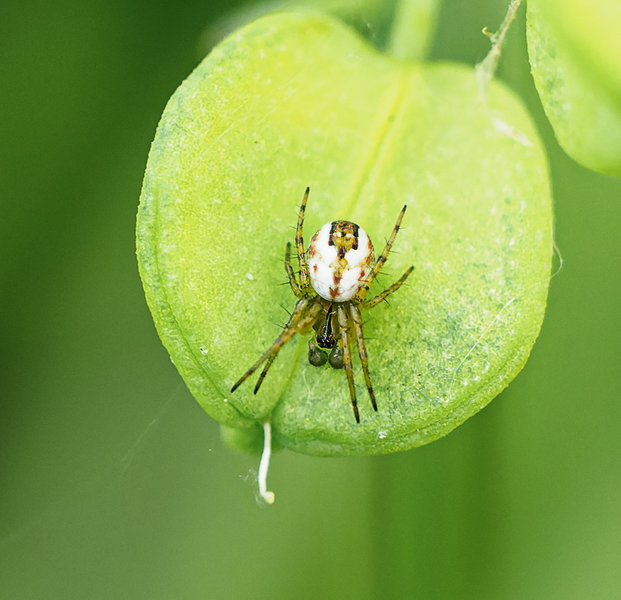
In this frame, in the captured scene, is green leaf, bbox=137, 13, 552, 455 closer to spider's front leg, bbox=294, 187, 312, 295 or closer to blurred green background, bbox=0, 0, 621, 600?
spider's front leg, bbox=294, 187, 312, 295

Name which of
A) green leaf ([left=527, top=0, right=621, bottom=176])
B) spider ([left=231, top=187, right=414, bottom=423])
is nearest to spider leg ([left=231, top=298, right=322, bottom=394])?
spider ([left=231, top=187, right=414, bottom=423])

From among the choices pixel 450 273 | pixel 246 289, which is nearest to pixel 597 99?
pixel 450 273

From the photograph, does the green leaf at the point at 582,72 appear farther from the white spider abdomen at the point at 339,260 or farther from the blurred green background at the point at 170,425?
the blurred green background at the point at 170,425

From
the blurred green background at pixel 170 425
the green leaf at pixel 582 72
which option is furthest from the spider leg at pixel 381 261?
the blurred green background at pixel 170 425

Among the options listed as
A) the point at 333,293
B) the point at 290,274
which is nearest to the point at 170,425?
the point at 333,293

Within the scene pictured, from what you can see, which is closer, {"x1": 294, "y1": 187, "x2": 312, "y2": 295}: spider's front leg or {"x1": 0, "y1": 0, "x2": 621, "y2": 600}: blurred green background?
{"x1": 294, "y1": 187, "x2": 312, "y2": 295}: spider's front leg

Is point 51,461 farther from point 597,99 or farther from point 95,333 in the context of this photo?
point 597,99
